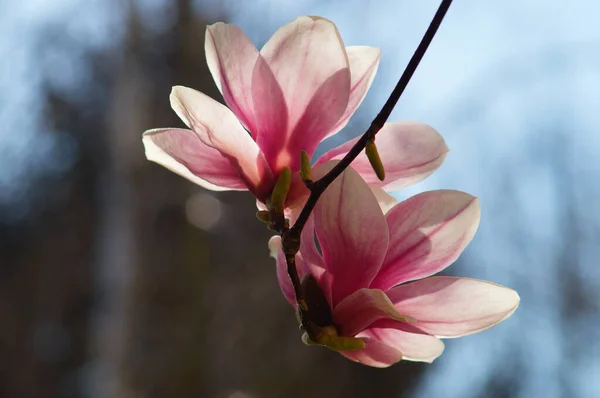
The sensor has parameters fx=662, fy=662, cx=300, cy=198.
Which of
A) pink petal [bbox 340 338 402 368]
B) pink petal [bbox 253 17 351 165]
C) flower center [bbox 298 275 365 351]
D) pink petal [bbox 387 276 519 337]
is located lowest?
pink petal [bbox 340 338 402 368]

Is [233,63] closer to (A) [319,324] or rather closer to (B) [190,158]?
(B) [190,158]

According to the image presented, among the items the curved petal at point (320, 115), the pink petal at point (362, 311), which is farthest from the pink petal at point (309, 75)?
the pink petal at point (362, 311)

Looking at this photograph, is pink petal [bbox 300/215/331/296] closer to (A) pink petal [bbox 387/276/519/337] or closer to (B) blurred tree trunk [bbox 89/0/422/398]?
(A) pink petal [bbox 387/276/519/337]

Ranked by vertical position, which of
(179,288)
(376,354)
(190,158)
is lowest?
(179,288)

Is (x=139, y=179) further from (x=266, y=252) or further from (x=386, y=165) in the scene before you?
(x=386, y=165)

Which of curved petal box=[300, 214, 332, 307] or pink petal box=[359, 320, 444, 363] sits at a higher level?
curved petal box=[300, 214, 332, 307]

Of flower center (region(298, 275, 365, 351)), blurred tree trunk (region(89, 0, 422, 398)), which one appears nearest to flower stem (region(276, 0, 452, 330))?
flower center (region(298, 275, 365, 351))

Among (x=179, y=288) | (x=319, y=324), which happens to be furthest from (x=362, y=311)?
(x=179, y=288)

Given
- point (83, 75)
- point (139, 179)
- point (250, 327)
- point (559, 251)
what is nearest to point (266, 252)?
point (250, 327)
